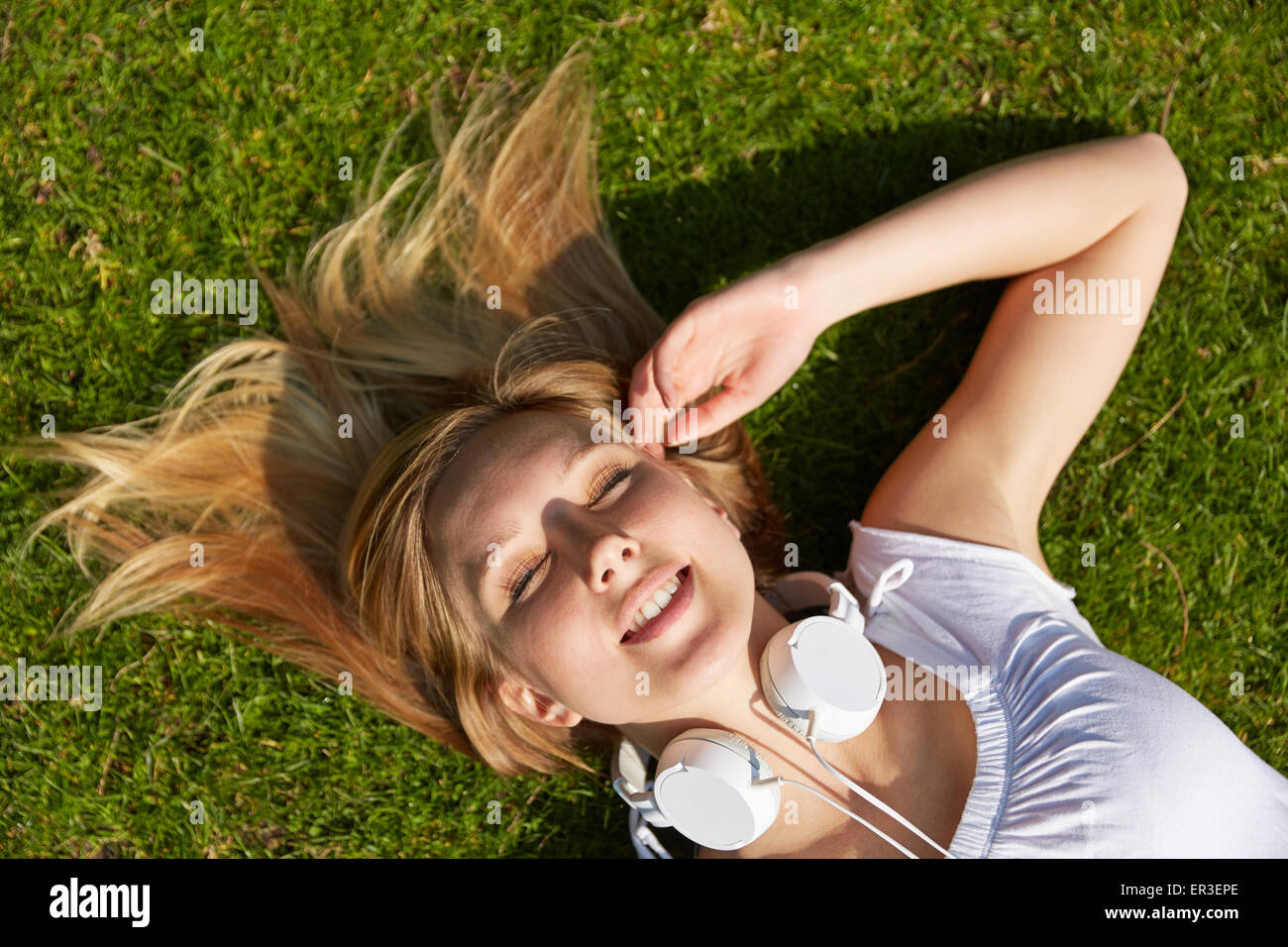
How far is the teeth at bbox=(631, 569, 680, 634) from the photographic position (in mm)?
2334

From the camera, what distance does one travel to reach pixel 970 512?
2.69 meters

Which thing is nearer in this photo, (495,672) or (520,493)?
(520,493)

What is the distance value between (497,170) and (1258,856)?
9.65 ft

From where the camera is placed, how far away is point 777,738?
8.41 ft

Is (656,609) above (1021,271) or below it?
below

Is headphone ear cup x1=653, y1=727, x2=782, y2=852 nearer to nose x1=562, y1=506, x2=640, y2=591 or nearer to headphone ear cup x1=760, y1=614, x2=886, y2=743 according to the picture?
headphone ear cup x1=760, y1=614, x2=886, y2=743

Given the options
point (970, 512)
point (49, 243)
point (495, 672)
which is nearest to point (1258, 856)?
point (970, 512)

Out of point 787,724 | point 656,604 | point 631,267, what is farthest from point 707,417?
point 787,724

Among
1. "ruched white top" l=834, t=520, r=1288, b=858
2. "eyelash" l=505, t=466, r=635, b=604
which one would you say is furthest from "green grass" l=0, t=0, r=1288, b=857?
"eyelash" l=505, t=466, r=635, b=604

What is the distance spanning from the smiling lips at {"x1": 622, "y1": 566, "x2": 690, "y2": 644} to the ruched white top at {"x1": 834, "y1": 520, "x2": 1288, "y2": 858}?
702 millimetres

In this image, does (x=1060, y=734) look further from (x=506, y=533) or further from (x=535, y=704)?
(x=506, y=533)

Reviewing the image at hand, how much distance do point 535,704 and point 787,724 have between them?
2.34 ft

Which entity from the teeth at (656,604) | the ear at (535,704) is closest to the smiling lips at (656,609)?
the teeth at (656,604)
